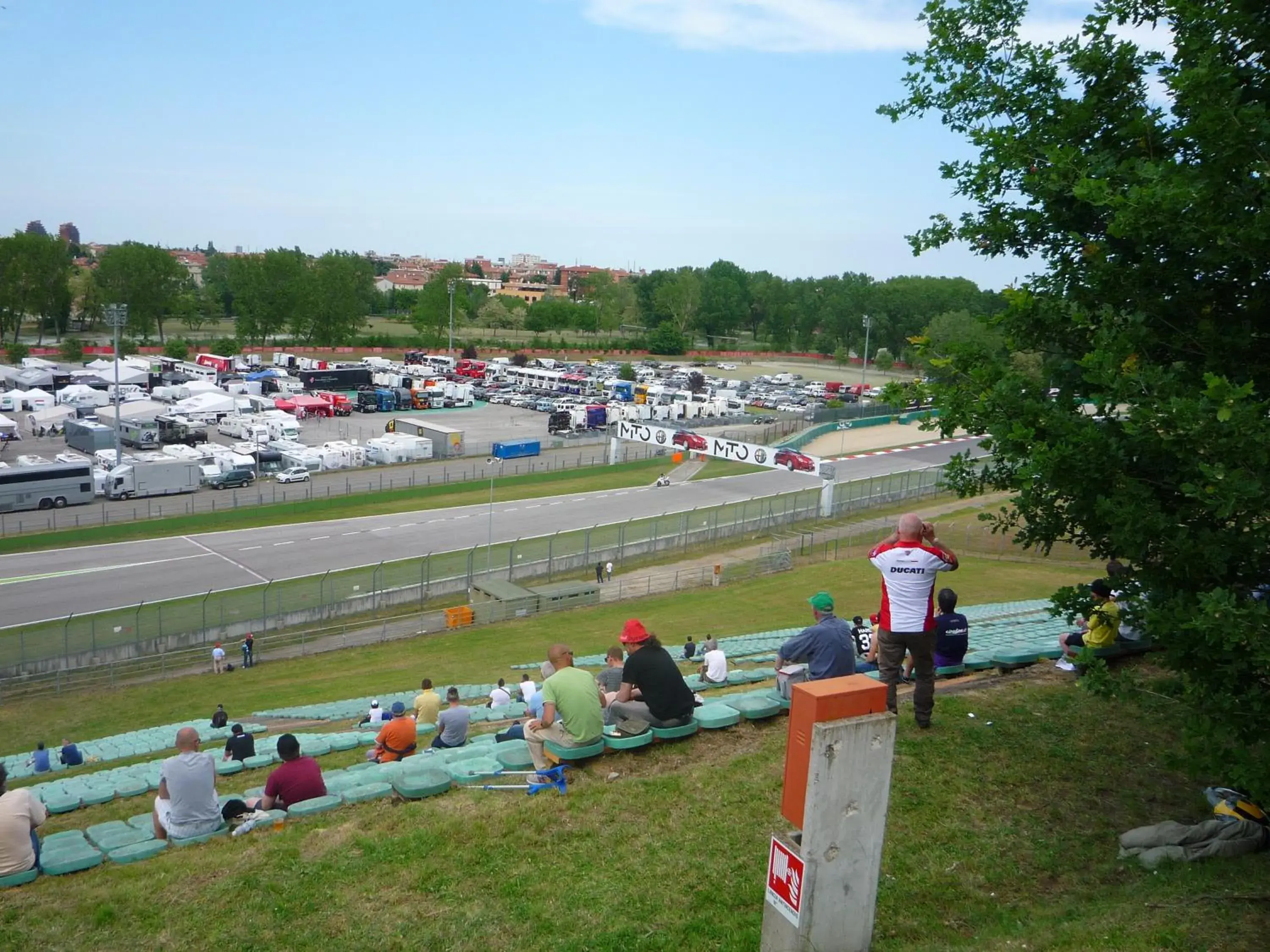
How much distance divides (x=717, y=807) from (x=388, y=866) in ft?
8.56

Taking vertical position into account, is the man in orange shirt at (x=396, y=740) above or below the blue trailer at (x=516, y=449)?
above

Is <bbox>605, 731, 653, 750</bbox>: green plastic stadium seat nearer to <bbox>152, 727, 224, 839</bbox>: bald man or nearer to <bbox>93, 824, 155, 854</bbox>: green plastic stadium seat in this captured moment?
<bbox>152, 727, 224, 839</bbox>: bald man

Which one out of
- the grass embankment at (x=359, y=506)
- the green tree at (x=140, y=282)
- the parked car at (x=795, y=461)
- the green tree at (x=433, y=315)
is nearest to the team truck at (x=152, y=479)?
the grass embankment at (x=359, y=506)

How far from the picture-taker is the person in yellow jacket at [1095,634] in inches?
322

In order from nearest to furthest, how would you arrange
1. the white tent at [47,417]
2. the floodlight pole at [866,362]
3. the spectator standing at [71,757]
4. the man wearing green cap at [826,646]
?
1. the man wearing green cap at [826,646]
2. the spectator standing at [71,757]
3. the white tent at [47,417]
4. the floodlight pole at [866,362]

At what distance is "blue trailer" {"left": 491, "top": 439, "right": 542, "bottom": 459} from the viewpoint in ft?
188

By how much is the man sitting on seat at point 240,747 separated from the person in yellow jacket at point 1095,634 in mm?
10632

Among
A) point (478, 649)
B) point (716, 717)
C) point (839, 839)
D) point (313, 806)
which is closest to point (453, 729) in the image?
point (313, 806)

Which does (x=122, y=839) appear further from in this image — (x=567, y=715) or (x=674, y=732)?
(x=674, y=732)

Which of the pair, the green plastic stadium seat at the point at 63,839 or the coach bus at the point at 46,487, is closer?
the green plastic stadium seat at the point at 63,839

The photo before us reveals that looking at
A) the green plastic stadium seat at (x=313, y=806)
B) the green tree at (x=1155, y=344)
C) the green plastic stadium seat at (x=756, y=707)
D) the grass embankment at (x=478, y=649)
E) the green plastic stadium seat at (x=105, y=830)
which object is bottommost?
the grass embankment at (x=478, y=649)

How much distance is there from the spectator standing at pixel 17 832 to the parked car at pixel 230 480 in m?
43.7

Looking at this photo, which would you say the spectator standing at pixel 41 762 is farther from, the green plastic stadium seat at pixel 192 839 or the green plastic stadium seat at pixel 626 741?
the green plastic stadium seat at pixel 626 741

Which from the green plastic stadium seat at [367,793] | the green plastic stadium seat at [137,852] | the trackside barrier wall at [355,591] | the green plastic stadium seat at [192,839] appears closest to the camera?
the green plastic stadium seat at [137,852]
